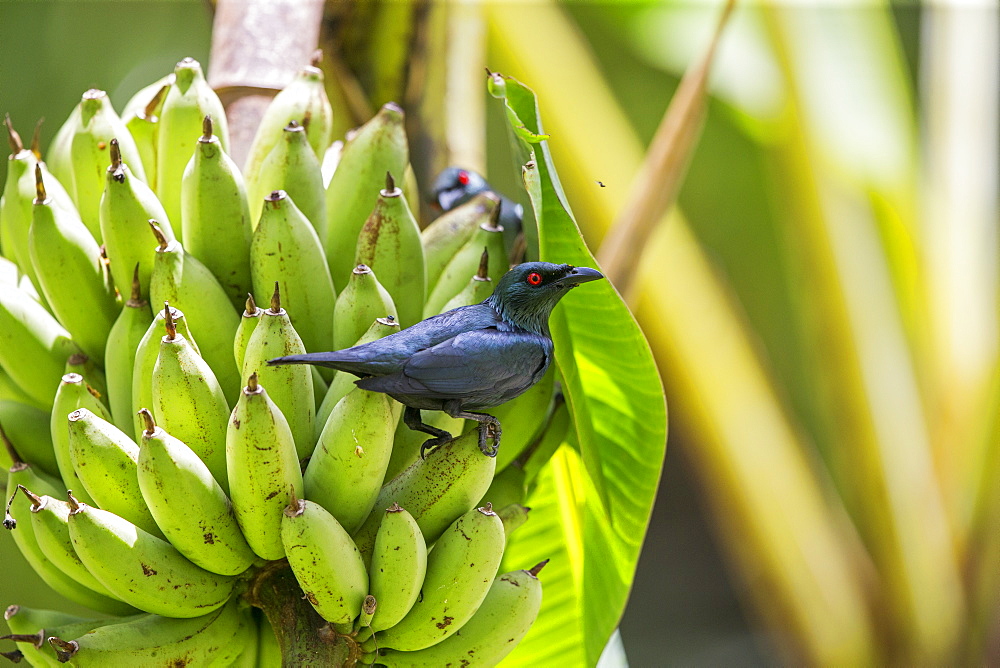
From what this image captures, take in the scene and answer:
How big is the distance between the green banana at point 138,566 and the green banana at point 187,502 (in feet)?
0.05

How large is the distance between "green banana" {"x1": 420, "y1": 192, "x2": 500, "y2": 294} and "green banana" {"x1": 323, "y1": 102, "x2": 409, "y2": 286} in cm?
9

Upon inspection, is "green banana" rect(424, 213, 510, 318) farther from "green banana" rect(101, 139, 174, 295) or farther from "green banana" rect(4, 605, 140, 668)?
"green banana" rect(4, 605, 140, 668)

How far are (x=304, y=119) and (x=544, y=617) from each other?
2.30 feet

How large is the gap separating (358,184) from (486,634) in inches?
20.6

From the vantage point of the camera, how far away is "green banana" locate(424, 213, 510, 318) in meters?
0.92

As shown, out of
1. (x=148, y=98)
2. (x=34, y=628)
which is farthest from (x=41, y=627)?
(x=148, y=98)

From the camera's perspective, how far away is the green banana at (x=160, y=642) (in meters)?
0.72

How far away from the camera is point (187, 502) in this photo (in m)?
0.72

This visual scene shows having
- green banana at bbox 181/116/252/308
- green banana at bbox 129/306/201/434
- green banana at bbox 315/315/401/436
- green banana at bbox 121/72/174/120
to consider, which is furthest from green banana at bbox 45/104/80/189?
green banana at bbox 315/315/401/436

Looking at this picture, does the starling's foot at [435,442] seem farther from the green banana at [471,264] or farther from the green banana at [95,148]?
the green banana at [95,148]

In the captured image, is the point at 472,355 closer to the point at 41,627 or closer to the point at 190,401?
the point at 190,401

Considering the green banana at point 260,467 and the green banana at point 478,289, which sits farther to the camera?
the green banana at point 478,289

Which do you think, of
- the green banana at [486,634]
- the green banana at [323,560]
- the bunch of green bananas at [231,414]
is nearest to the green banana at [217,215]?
the bunch of green bananas at [231,414]

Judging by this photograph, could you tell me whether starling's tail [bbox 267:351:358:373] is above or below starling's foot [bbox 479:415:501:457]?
above
